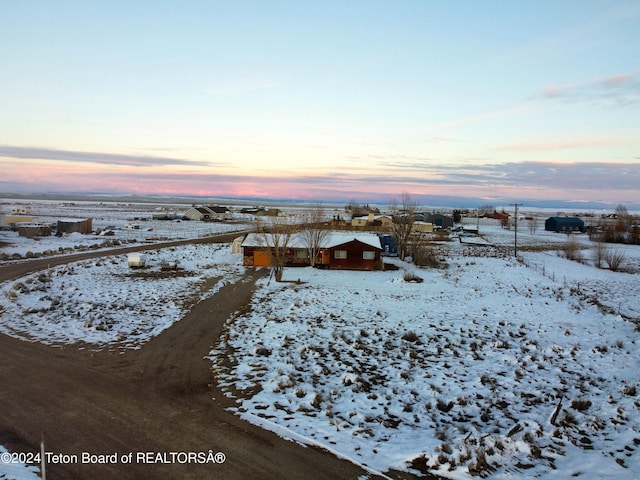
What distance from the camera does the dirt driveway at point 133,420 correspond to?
26.3 feet

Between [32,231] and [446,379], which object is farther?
[32,231]

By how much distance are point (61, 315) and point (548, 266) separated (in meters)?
41.4

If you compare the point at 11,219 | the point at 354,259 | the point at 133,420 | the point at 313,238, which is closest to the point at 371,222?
the point at 354,259

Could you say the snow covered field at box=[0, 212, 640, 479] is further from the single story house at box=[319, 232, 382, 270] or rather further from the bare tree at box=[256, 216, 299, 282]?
the single story house at box=[319, 232, 382, 270]

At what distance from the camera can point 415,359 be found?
14633 mm

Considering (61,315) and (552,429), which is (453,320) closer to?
(552,429)

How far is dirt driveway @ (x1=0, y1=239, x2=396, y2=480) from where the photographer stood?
8.01 m

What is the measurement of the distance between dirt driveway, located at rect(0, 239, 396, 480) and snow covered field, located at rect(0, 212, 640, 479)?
0.72 m

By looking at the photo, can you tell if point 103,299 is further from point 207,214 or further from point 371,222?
point 207,214

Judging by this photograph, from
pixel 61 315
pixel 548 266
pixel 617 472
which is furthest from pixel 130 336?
pixel 548 266

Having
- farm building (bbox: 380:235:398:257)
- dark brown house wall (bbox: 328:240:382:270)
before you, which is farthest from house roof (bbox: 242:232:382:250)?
farm building (bbox: 380:235:398:257)

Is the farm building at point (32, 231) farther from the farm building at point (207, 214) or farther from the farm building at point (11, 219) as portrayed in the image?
the farm building at point (207, 214)

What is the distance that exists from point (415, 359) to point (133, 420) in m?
9.06

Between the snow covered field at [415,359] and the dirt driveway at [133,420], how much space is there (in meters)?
0.72
